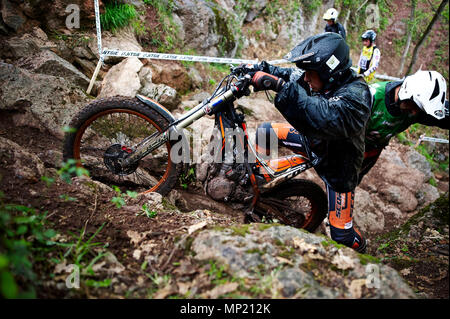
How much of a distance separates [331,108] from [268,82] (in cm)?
59

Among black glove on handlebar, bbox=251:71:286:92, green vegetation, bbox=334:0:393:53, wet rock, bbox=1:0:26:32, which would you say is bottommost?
black glove on handlebar, bbox=251:71:286:92

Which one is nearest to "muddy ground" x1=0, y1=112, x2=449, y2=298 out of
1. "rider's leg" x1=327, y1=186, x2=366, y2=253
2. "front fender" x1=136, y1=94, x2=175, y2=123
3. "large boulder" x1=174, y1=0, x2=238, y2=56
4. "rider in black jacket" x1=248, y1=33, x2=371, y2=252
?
"rider's leg" x1=327, y1=186, x2=366, y2=253

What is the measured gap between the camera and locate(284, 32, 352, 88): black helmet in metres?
2.40

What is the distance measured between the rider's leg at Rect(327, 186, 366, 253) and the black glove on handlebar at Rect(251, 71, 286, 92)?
1.39 meters

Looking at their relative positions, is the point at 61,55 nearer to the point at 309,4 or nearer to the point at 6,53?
the point at 6,53

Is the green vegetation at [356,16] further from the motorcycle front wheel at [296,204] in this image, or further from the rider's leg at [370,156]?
the motorcycle front wheel at [296,204]

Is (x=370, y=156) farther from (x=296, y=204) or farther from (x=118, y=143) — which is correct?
(x=118, y=143)

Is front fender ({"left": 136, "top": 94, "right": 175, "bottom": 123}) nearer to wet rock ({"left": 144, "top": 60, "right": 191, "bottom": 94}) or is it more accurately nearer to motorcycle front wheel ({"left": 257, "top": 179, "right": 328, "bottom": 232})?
motorcycle front wheel ({"left": 257, "top": 179, "right": 328, "bottom": 232})

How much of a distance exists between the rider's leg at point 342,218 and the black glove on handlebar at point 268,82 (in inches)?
54.6

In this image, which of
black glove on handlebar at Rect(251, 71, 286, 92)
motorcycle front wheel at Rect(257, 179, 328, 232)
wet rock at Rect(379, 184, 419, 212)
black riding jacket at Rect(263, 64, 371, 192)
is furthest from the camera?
wet rock at Rect(379, 184, 419, 212)

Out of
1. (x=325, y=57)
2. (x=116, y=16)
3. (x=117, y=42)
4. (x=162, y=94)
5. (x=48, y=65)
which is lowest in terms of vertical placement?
(x=162, y=94)

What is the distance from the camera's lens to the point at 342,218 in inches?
121

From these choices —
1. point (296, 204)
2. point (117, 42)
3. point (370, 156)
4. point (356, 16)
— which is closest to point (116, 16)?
point (117, 42)
